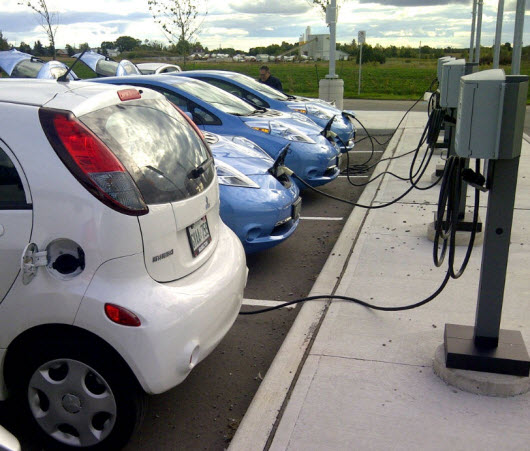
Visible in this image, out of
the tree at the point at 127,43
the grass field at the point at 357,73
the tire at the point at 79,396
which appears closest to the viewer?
the tire at the point at 79,396

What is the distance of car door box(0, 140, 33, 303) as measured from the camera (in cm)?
282

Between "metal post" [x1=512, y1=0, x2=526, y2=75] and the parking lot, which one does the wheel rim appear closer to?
the parking lot

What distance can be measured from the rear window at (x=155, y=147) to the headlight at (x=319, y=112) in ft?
26.5

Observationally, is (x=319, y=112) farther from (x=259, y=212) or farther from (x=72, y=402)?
(x=72, y=402)

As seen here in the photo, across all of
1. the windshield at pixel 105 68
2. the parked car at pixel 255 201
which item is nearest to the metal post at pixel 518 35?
the parked car at pixel 255 201

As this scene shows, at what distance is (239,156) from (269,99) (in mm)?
5253

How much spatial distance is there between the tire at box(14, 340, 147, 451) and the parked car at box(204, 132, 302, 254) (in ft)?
7.95

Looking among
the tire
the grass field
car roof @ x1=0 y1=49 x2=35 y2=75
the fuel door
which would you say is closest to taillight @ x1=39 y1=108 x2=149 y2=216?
the fuel door

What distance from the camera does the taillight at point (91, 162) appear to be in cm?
277

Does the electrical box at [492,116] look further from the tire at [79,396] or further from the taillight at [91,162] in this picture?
the tire at [79,396]

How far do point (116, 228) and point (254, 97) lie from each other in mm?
8490

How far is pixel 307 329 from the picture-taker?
14.2 feet

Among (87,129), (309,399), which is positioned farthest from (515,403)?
(87,129)

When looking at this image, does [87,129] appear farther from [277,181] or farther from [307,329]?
[277,181]
